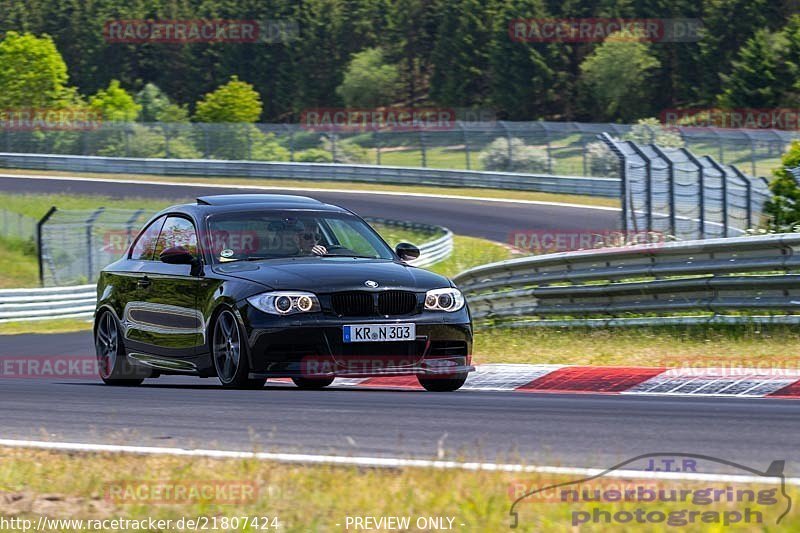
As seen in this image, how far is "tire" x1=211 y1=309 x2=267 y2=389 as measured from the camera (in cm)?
934

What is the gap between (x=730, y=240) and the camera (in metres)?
12.3

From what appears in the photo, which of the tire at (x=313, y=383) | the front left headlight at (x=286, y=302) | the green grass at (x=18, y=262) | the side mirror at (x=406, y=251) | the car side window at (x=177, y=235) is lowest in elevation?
the green grass at (x=18, y=262)

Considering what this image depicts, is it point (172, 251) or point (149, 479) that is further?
point (172, 251)

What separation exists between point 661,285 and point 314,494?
27.5 feet

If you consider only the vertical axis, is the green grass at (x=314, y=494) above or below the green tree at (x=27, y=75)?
above

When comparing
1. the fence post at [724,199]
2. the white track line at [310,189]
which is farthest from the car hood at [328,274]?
the white track line at [310,189]

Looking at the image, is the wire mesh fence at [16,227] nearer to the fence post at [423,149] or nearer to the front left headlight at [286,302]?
the fence post at [423,149]

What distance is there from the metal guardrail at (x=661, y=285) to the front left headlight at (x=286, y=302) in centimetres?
462

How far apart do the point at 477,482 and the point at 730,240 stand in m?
7.67

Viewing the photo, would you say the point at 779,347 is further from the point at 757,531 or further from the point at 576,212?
the point at 576,212

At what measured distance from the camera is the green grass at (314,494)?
4.61 m

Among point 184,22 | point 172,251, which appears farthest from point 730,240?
point 184,22

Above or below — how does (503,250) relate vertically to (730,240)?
below

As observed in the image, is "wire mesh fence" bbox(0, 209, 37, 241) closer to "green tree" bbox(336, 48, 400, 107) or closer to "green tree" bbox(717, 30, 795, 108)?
"green tree" bbox(717, 30, 795, 108)
